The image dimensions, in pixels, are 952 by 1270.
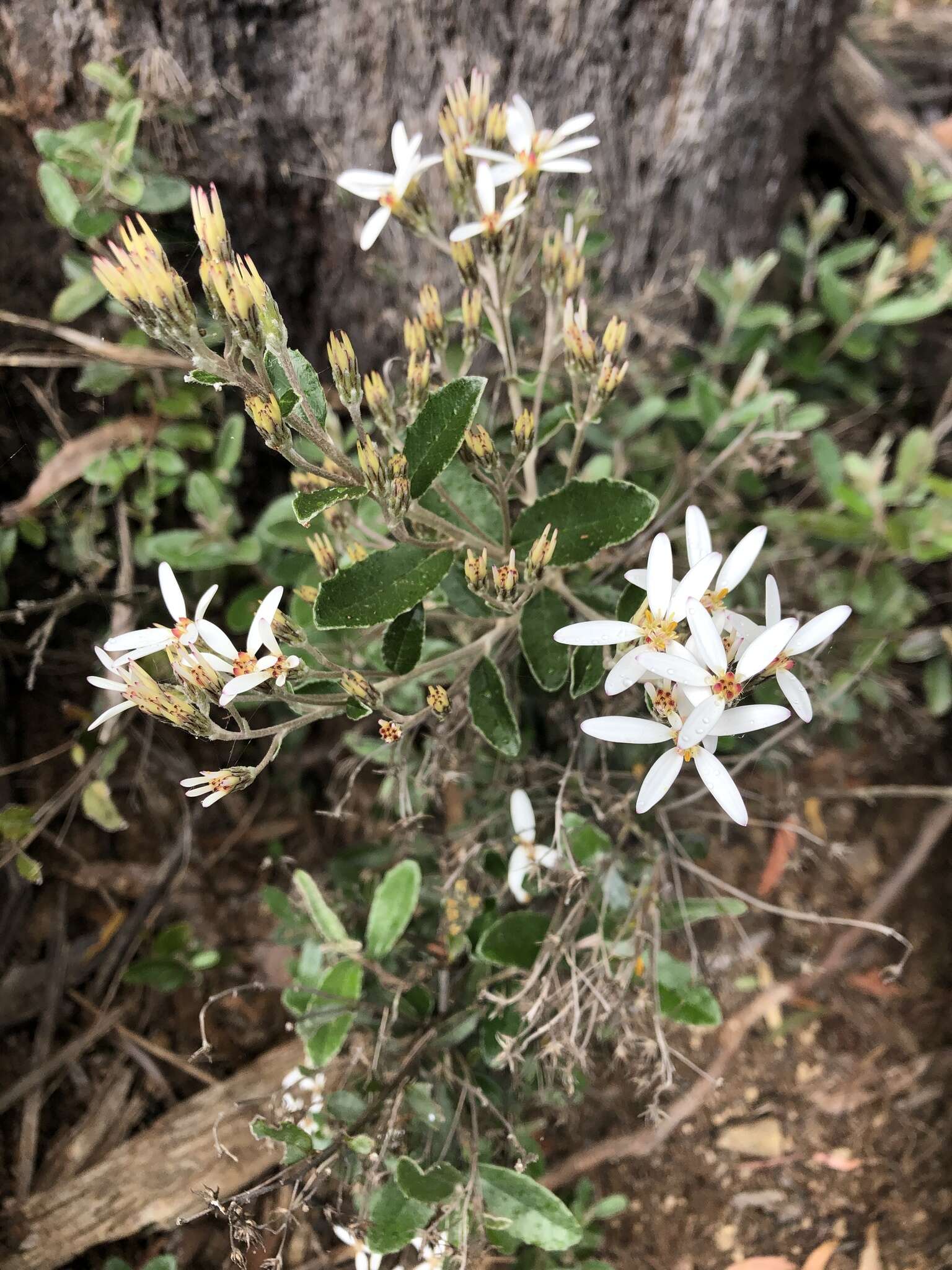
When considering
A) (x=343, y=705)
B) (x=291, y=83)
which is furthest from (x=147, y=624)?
(x=291, y=83)

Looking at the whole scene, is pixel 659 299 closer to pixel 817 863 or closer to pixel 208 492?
pixel 208 492

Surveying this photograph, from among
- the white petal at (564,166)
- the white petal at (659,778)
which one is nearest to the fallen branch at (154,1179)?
the white petal at (659,778)

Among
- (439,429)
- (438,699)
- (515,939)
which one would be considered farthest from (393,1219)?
(439,429)

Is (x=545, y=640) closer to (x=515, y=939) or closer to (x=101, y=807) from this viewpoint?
(x=515, y=939)

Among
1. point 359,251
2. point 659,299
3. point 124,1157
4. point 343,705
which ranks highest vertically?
point 359,251

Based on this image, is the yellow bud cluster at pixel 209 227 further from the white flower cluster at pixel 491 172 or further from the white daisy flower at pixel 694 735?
the white daisy flower at pixel 694 735

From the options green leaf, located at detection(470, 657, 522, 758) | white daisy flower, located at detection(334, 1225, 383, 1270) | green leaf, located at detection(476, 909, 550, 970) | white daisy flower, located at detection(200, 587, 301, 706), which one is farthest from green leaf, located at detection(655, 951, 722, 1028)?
white daisy flower, located at detection(200, 587, 301, 706)

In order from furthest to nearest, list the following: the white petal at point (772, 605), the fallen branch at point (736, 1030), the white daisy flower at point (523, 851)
→ the fallen branch at point (736, 1030) → the white daisy flower at point (523, 851) → the white petal at point (772, 605)
